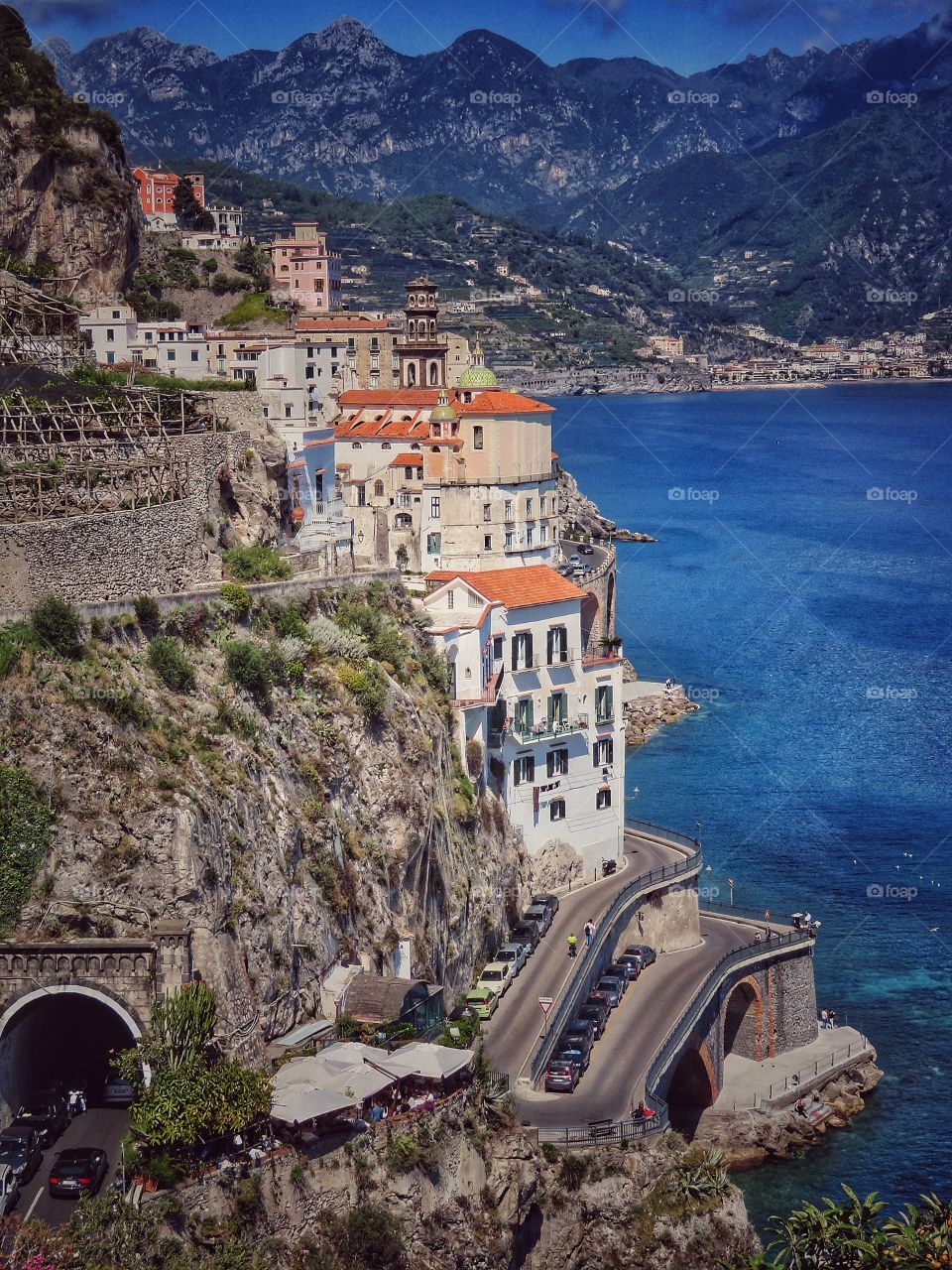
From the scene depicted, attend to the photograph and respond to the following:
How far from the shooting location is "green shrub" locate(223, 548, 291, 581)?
150ft

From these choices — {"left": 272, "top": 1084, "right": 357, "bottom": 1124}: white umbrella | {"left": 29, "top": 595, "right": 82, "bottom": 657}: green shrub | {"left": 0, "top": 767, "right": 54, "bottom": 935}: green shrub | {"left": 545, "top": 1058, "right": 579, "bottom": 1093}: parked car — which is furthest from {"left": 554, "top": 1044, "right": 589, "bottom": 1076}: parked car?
{"left": 29, "top": 595, "right": 82, "bottom": 657}: green shrub

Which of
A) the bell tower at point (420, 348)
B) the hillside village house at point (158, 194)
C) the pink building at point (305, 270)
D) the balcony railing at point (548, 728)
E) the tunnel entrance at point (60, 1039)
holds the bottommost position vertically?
the tunnel entrance at point (60, 1039)

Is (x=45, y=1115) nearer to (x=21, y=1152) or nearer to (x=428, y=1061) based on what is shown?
(x=21, y=1152)

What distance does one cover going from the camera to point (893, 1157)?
151ft

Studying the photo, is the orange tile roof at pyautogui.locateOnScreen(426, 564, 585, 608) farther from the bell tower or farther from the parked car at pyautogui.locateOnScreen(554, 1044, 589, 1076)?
the bell tower

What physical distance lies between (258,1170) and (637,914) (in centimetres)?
2176

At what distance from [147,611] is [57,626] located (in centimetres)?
286

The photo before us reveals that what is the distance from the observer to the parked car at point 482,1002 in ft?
142

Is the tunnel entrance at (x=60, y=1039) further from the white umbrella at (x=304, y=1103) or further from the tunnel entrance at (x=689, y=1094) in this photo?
the tunnel entrance at (x=689, y=1094)

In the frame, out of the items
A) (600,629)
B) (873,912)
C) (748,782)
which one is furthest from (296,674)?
(600,629)

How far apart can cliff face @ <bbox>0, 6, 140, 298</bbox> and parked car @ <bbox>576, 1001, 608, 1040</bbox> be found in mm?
32419

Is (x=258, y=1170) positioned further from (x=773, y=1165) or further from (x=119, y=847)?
(x=773, y=1165)

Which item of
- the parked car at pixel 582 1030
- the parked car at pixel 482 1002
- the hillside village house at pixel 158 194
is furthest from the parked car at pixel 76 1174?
the hillside village house at pixel 158 194

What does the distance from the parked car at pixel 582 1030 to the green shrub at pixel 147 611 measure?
13.9 m
